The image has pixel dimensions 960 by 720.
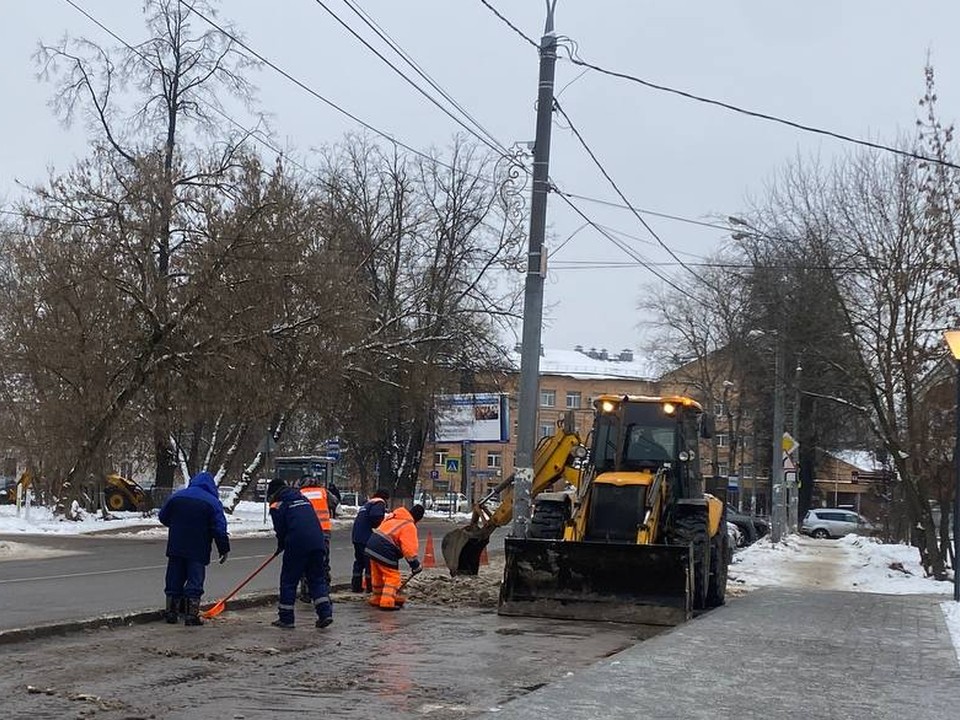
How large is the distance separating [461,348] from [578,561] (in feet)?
99.2

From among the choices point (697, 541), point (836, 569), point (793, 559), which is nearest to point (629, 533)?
point (697, 541)

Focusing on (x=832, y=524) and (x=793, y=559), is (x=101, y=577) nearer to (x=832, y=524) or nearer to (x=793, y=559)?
(x=793, y=559)

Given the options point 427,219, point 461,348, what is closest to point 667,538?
point 461,348

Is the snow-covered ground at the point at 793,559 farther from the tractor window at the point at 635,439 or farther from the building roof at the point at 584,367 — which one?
the building roof at the point at 584,367

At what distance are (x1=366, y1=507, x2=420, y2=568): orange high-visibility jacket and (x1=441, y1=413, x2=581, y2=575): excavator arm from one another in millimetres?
3461

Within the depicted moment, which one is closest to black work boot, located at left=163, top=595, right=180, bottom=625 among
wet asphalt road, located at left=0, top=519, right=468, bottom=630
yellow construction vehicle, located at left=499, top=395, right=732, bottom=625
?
wet asphalt road, located at left=0, top=519, right=468, bottom=630

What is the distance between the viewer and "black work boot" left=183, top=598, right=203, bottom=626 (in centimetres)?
1280

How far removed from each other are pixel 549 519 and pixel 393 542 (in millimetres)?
2569

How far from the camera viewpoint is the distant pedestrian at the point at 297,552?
12969 millimetres

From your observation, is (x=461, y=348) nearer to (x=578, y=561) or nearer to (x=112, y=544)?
(x=112, y=544)

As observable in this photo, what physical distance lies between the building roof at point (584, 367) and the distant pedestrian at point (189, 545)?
A: 87.6m

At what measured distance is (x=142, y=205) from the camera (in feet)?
111

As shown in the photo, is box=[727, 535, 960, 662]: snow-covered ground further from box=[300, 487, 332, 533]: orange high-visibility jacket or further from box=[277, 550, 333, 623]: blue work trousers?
box=[277, 550, 333, 623]: blue work trousers

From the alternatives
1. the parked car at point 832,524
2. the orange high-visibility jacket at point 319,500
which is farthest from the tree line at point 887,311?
the parked car at point 832,524
